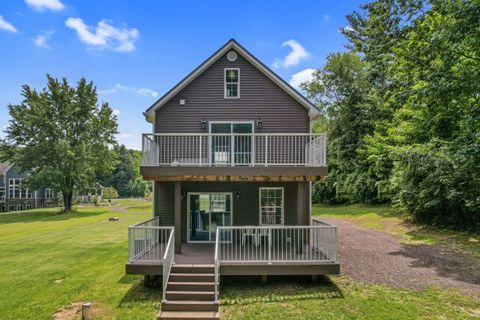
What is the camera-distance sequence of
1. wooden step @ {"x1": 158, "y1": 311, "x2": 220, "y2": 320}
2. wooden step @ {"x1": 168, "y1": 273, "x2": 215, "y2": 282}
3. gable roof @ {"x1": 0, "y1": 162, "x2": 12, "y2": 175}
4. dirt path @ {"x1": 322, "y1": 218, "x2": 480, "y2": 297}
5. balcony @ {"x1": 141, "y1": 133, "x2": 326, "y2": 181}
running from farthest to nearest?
gable roof @ {"x1": 0, "y1": 162, "x2": 12, "y2": 175}
balcony @ {"x1": 141, "y1": 133, "x2": 326, "y2": 181}
dirt path @ {"x1": 322, "y1": 218, "x2": 480, "y2": 297}
wooden step @ {"x1": 168, "y1": 273, "x2": 215, "y2": 282}
wooden step @ {"x1": 158, "y1": 311, "x2": 220, "y2": 320}

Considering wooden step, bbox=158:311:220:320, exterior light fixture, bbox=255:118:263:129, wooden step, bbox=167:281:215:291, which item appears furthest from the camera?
exterior light fixture, bbox=255:118:263:129

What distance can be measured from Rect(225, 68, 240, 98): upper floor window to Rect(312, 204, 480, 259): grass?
1164 cm

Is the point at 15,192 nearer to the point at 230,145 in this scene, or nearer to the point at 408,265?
the point at 230,145

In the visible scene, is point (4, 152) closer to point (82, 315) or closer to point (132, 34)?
point (132, 34)

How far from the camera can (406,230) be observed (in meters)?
18.2

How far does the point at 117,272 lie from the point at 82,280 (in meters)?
1.23

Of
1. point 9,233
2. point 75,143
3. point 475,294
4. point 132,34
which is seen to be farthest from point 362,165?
point 75,143

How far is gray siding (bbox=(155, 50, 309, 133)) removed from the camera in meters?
12.9

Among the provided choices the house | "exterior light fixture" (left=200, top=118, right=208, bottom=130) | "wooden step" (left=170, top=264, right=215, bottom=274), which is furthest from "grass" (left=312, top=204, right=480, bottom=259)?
"exterior light fixture" (left=200, top=118, right=208, bottom=130)

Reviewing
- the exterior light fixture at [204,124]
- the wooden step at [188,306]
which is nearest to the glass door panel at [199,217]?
the exterior light fixture at [204,124]

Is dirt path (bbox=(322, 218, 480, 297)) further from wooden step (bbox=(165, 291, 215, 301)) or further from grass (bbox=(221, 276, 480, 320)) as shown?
wooden step (bbox=(165, 291, 215, 301))

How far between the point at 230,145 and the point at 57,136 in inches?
1148

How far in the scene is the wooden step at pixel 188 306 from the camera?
7.89 m

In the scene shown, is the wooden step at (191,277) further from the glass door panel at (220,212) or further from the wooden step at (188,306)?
the glass door panel at (220,212)
